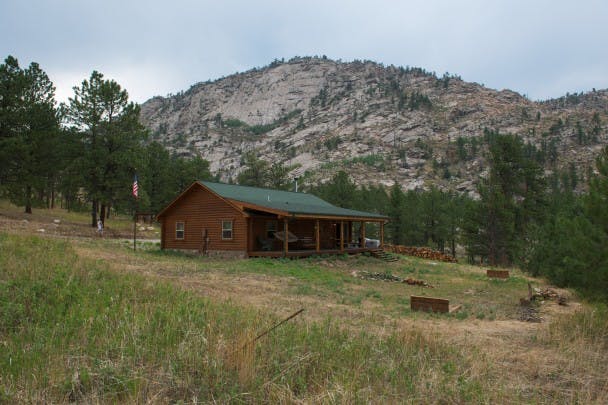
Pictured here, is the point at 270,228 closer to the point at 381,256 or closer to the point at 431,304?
the point at 381,256

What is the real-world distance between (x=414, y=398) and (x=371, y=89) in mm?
159117

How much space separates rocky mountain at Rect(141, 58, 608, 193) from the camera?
99062 mm

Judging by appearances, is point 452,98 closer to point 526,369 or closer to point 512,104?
point 512,104

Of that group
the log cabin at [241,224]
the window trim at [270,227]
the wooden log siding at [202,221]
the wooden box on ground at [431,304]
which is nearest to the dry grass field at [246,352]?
the wooden box on ground at [431,304]

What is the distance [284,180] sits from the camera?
55.8 meters

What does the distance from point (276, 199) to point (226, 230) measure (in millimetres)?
5569

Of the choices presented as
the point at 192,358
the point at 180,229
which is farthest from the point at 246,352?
the point at 180,229

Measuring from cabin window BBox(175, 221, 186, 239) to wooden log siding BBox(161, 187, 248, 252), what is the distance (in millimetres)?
194

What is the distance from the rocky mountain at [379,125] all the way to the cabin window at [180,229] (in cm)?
7035

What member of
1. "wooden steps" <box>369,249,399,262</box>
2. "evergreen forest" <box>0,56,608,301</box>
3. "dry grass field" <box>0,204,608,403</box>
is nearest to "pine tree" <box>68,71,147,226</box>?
"evergreen forest" <box>0,56,608,301</box>

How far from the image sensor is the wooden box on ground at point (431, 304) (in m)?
9.81

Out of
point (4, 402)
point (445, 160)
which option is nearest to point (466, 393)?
point (4, 402)

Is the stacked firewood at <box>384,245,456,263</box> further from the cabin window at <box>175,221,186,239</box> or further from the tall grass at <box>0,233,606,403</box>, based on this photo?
the tall grass at <box>0,233,606,403</box>

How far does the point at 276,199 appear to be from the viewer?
27094mm
